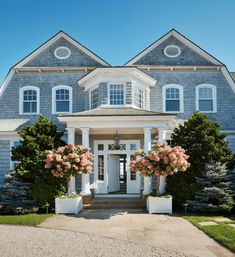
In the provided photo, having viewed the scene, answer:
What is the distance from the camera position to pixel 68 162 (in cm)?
1302

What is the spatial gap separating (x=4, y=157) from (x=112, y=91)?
688cm

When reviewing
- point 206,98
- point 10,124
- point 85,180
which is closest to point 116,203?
point 85,180

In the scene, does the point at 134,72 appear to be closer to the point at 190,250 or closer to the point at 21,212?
the point at 21,212

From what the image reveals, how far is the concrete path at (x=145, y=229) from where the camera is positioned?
25.7 feet

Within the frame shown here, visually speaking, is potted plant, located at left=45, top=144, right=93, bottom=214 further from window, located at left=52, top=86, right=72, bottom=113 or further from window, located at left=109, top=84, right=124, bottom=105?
window, located at left=52, top=86, right=72, bottom=113

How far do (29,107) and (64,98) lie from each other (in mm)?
2037

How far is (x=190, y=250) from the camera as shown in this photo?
754 centimetres

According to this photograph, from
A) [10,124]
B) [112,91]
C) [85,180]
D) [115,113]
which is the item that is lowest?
[85,180]

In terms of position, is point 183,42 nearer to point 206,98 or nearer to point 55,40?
point 206,98

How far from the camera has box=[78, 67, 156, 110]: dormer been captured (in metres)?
16.8

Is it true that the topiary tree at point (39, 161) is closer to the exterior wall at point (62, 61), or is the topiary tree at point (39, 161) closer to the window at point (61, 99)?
the window at point (61, 99)

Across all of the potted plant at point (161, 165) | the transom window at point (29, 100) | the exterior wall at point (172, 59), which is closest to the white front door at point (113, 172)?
the potted plant at point (161, 165)

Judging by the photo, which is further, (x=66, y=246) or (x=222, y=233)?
(x=222, y=233)

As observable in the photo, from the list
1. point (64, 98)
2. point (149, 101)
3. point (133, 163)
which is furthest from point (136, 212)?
point (64, 98)
